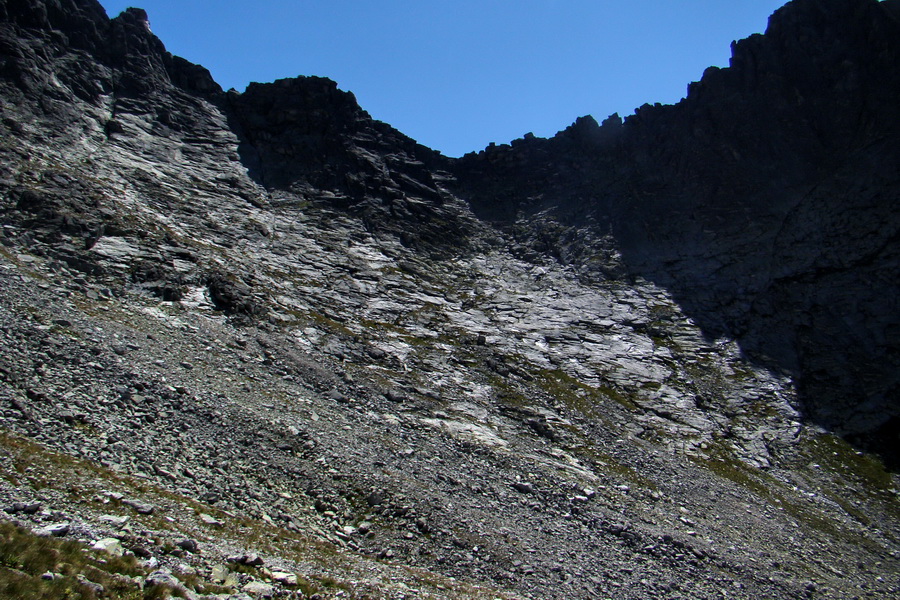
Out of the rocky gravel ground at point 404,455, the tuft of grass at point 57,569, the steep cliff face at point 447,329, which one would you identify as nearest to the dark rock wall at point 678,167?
the steep cliff face at point 447,329

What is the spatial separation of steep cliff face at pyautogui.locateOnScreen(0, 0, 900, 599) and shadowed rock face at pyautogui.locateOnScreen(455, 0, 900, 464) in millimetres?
384

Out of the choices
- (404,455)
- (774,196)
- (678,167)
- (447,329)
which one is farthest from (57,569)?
(678,167)

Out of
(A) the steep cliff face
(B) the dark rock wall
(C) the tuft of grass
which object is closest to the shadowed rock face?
(B) the dark rock wall

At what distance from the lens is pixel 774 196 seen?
7344 centimetres

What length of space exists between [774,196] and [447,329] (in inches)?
2009

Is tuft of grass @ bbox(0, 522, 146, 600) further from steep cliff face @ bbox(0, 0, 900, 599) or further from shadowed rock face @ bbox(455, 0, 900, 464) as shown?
shadowed rock face @ bbox(455, 0, 900, 464)

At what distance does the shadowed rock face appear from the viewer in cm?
5716

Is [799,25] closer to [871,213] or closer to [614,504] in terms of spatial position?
[871,213]

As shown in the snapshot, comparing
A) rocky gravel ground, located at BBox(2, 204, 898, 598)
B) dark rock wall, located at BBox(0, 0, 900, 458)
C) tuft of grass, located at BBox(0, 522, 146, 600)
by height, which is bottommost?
tuft of grass, located at BBox(0, 522, 146, 600)

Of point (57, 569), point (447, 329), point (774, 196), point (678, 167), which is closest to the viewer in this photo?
point (57, 569)

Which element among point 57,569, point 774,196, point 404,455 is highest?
point 774,196

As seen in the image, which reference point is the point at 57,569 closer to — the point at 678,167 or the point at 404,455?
the point at 404,455

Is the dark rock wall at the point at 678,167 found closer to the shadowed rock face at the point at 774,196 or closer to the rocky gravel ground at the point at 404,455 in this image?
the shadowed rock face at the point at 774,196

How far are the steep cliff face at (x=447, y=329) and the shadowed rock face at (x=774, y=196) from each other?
0.38 meters
